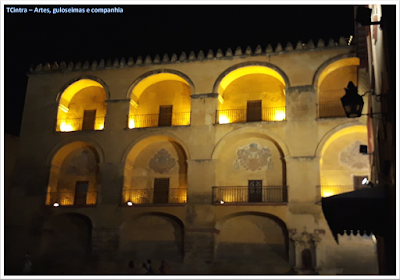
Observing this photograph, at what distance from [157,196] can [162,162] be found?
195cm

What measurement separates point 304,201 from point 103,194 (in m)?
10.2

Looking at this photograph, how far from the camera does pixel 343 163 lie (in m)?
21.7

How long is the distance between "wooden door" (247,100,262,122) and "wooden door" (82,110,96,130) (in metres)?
9.36

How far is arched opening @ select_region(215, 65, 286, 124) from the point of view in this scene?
2283cm

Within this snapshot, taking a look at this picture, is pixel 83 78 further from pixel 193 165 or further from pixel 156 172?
pixel 193 165

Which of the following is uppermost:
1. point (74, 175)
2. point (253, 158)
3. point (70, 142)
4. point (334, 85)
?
point (334, 85)

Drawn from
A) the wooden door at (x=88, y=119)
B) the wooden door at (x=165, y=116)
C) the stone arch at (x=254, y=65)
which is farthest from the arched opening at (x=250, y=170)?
the wooden door at (x=88, y=119)

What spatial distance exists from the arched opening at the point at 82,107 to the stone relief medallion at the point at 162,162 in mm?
3958

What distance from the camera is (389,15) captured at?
7070 millimetres

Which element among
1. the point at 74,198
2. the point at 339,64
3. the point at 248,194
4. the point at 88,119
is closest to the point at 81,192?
the point at 74,198

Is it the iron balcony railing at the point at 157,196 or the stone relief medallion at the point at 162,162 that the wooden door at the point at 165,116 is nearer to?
the stone relief medallion at the point at 162,162

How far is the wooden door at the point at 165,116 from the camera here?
80.0 feet

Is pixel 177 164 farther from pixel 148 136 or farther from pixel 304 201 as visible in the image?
pixel 304 201

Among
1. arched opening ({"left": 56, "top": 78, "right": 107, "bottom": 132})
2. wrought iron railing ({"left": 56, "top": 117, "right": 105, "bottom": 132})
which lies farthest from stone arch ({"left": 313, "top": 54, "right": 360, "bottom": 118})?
wrought iron railing ({"left": 56, "top": 117, "right": 105, "bottom": 132})
